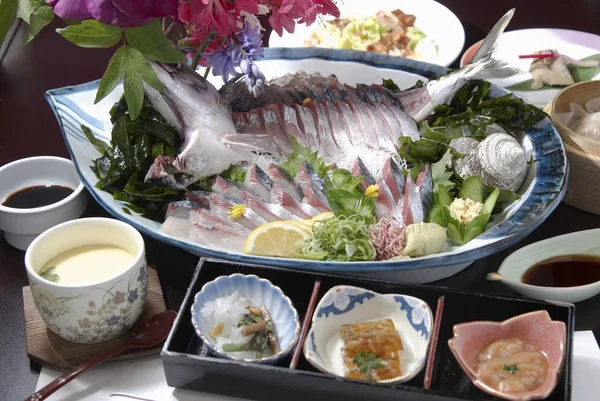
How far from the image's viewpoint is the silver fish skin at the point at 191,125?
203 cm

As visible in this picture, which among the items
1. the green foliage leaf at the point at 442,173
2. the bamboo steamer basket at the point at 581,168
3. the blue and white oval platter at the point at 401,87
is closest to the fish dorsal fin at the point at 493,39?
the blue and white oval platter at the point at 401,87

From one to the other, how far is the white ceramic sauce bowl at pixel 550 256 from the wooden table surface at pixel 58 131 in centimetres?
7

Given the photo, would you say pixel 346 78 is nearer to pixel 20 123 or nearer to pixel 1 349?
pixel 20 123

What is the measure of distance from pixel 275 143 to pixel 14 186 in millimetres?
759

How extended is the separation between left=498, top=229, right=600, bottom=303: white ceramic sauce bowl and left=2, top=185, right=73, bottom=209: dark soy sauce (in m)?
1.22

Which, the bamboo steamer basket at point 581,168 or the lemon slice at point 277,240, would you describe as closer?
the lemon slice at point 277,240

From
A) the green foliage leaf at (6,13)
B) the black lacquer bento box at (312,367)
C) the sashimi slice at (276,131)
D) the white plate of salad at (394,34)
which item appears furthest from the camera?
the white plate of salad at (394,34)

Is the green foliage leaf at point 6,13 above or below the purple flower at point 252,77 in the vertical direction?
above

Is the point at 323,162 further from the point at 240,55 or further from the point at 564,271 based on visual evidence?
the point at 564,271

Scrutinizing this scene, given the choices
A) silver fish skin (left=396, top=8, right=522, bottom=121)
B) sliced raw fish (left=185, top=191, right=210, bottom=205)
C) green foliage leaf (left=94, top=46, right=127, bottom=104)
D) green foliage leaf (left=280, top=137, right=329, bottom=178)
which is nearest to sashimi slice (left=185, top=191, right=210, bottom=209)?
sliced raw fish (left=185, top=191, right=210, bottom=205)

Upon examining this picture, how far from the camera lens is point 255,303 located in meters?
1.67

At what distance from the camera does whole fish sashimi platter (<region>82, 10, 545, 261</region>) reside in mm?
1864

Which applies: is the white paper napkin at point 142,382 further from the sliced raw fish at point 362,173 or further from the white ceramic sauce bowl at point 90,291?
the sliced raw fish at point 362,173

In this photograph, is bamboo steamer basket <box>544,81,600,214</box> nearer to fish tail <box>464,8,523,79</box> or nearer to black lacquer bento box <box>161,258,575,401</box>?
fish tail <box>464,8,523,79</box>
